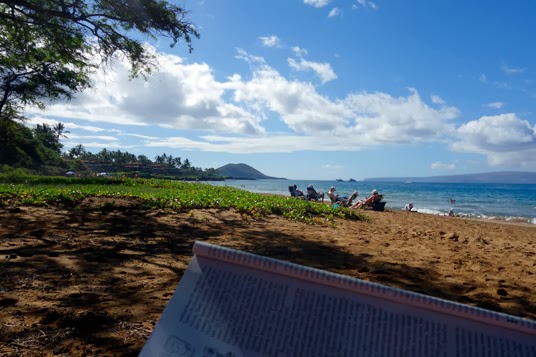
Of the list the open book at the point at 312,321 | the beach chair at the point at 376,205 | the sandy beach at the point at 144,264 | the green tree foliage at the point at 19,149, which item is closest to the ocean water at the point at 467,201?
the beach chair at the point at 376,205

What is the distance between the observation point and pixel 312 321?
150cm

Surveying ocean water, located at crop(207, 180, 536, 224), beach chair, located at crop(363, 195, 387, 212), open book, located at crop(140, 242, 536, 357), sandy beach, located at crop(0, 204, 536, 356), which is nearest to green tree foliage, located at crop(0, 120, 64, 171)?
sandy beach, located at crop(0, 204, 536, 356)

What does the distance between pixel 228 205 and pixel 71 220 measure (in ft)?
13.5

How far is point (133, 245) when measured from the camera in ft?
16.4

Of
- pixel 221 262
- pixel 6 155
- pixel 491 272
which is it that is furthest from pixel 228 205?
pixel 6 155

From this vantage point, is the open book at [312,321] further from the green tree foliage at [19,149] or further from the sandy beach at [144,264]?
the green tree foliage at [19,149]

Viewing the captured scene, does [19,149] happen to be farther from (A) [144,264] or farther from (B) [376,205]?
(A) [144,264]

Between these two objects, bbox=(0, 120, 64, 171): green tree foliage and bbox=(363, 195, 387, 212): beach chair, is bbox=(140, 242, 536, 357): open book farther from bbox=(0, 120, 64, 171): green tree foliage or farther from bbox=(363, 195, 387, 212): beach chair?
bbox=(0, 120, 64, 171): green tree foliage

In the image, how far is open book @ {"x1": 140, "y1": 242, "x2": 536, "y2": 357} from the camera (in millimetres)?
1392

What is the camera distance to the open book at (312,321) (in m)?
1.39

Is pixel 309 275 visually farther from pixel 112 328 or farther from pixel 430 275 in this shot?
pixel 430 275

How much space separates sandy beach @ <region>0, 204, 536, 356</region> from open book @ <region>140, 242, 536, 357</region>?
34.9 inches

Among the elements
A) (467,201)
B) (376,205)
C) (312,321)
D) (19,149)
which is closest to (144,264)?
(312,321)

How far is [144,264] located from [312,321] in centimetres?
306
